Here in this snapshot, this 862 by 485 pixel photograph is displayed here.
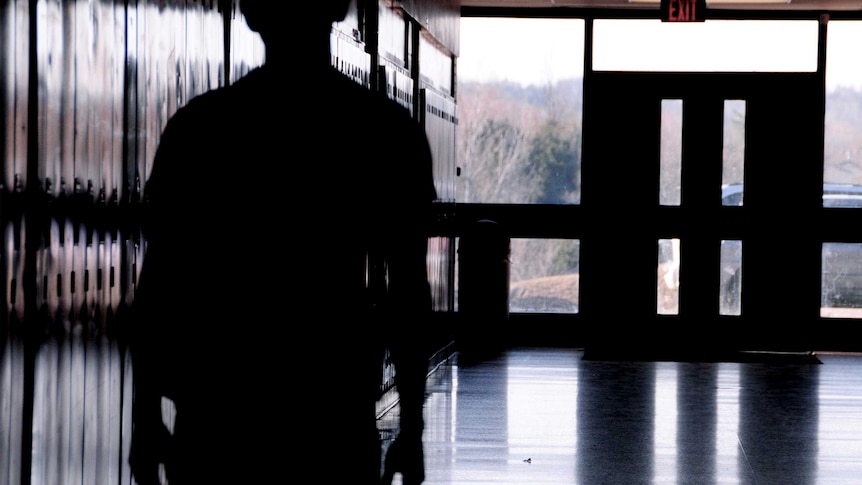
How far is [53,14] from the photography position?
2.45 meters

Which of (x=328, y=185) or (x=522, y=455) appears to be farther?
(x=522, y=455)

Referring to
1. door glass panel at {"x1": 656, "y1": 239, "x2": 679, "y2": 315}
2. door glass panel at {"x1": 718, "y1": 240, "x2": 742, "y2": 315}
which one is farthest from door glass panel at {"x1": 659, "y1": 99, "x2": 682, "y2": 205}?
door glass panel at {"x1": 718, "y1": 240, "x2": 742, "y2": 315}

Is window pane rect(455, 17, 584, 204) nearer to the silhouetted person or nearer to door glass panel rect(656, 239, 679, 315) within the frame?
door glass panel rect(656, 239, 679, 315)

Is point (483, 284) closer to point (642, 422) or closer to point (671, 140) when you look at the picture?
point (671, 140)

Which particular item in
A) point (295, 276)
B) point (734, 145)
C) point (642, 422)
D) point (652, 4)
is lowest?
point (642, 422)

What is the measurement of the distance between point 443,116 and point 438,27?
0.62 m

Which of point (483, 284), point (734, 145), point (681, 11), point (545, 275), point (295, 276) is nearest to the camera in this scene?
point (295, 276)

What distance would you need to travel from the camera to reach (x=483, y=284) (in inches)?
349

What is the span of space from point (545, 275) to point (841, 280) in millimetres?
2419

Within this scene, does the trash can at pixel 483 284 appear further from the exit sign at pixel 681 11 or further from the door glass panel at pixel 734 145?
the exit sign at pixel 681 11

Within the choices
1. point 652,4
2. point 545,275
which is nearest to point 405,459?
point 545,275

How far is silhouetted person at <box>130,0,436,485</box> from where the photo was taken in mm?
1917

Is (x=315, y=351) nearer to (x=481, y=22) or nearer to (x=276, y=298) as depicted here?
(x=276, y=298)

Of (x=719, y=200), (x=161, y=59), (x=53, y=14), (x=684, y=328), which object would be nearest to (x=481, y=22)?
(x=719, y=200)
